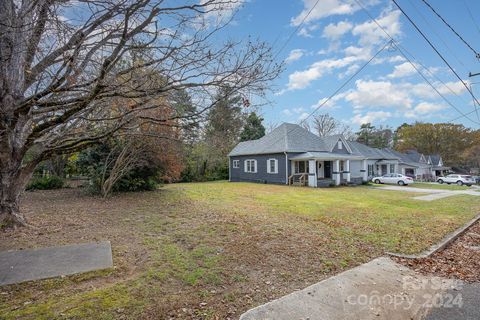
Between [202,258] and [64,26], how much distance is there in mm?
4209

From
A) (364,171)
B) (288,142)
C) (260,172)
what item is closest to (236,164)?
(260,172)

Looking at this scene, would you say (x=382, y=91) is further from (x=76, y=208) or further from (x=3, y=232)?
(x=3, y=232)

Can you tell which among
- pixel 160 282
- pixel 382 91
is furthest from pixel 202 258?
pixel 382 91

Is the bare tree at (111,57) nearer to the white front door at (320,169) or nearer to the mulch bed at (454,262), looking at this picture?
the mulch bed at (454,262)

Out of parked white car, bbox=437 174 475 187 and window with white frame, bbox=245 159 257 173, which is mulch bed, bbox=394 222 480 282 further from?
parked white car, bbox=437 174 475 187

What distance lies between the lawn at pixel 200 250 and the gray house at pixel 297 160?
459 inches

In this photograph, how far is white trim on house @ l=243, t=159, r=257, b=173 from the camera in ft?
83.8

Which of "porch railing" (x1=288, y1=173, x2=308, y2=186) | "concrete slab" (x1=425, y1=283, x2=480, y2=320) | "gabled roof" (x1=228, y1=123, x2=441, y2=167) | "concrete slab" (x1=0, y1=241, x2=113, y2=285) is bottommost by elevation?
"concrete slab" (x1=425, y1=283, x2=480, y2=320)

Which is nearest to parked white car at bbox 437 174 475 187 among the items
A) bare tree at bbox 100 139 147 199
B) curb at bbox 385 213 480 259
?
curb at bbox 385 213 480 259

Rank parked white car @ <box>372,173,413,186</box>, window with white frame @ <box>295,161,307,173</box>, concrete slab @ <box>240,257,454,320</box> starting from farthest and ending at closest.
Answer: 1. parked white car @ <box>372,173,413,186</box>
2. window with white frame @ <box>295,161,307,173</box>
3. concrete slab @ <box>240,257,454,320</box>

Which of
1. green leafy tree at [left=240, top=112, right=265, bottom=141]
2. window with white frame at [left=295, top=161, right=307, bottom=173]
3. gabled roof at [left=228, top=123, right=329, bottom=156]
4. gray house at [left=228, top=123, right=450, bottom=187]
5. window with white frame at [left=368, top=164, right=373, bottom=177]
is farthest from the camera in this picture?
green leafy tree at [left=240, top=112, right=265, bottom=141]

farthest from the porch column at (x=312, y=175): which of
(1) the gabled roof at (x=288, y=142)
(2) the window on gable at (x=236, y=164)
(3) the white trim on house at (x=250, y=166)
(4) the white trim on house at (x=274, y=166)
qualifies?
(2) the window on gable at (x=236, y=164)

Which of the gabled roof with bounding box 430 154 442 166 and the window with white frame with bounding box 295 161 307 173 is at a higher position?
the gabled roof with bounding box 430 154 442 166

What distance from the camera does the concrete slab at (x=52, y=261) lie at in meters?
3.90
